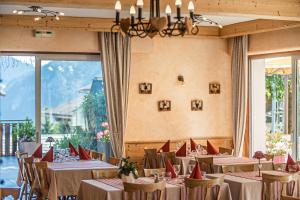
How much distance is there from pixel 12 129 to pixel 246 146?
4705 millimetres

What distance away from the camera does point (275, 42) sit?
1053cm

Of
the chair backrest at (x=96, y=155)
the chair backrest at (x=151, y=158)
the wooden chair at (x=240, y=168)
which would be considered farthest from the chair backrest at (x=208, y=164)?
the chair backrest at (x=96, y=155)

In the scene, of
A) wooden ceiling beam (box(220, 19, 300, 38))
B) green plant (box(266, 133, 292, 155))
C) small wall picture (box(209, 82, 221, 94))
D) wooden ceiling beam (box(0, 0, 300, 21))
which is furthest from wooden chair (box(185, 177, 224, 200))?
small wall picture (box(209, 82, 221, 94))

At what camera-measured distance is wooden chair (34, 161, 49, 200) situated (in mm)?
7789

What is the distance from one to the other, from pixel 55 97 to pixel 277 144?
4.47 meters

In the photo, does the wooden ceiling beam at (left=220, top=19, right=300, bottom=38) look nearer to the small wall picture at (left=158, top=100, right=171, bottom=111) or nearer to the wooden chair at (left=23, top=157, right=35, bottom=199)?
the small wall picture at (left=158, top=100, right=171, bottom=111)

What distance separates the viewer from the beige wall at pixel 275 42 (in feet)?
33.1

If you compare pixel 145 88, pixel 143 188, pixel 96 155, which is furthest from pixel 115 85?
pixel 143 188

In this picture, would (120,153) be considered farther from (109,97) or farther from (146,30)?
(146,30)

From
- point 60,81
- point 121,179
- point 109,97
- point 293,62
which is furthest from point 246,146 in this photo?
point 121,179

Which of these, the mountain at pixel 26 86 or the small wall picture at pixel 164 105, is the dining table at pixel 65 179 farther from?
the small wall picture at pixel 164 105

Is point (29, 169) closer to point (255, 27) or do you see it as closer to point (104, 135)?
point (104, 135)

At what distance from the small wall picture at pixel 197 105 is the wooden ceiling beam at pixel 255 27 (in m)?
1.40

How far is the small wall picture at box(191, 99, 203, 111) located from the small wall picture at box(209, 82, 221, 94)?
330mm
